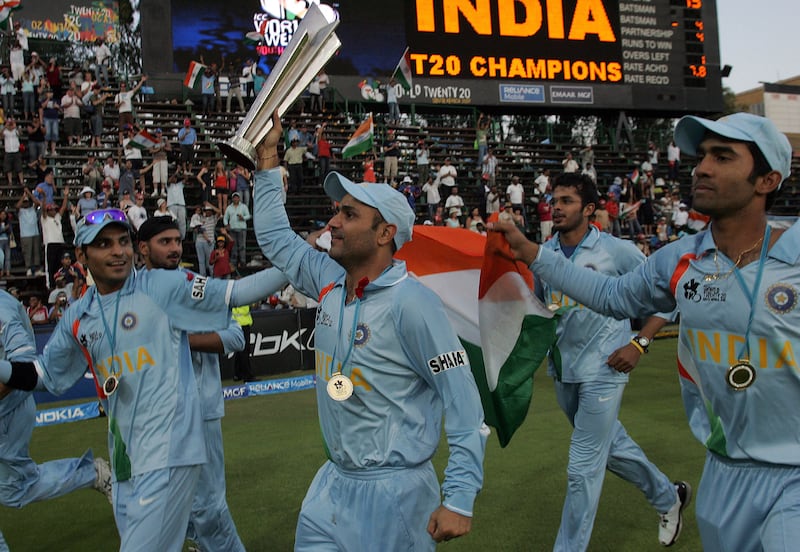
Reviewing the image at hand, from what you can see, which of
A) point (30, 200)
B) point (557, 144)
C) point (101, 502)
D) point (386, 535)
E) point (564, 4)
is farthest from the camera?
point (557, 144)

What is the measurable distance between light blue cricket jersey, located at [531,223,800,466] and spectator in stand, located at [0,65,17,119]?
22.6m

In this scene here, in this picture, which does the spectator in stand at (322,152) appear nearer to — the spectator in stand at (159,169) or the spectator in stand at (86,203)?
the spectator in stand at (159,169)

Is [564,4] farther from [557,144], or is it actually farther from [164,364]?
[164,364]

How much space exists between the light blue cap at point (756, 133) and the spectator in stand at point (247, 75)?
2503 cm

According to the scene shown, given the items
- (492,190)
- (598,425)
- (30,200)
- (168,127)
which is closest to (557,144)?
(492,190)

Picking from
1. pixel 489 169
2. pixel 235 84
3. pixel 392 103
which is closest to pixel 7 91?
pixel 235 84

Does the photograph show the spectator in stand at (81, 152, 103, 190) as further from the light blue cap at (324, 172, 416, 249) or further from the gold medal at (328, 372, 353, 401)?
the gold medal at (328, 372, 353, 401)

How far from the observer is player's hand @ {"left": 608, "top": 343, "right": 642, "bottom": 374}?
576 cm

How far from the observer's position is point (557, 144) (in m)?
33.4

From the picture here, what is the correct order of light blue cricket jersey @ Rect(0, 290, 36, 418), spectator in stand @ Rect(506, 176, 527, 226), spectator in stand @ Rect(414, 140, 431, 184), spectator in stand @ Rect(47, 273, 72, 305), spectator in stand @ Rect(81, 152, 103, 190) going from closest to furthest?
light blue cricket jersey @ Rect(0, 290, 36, 418), spectator in stand @ Rect(47, 273, 72, 305), spectator in stand @ Rect(81, 152, 103, 190), spectator in stand @ Rect(506, 176, 527, 226), spectator in stand @ Rect(414, 140, 431, 184)

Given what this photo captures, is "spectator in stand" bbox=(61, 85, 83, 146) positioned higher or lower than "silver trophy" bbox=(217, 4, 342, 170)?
higher

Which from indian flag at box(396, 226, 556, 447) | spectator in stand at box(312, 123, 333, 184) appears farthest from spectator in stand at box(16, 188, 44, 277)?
indian flag at box(396, 226, 556, 447)

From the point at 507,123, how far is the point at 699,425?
1263 inches

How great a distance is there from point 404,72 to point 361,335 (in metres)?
25.3
